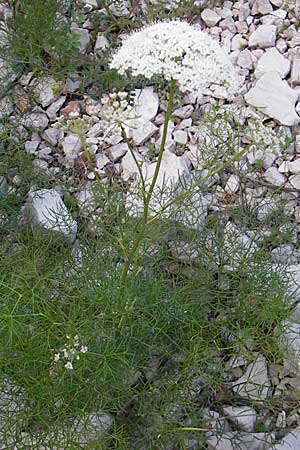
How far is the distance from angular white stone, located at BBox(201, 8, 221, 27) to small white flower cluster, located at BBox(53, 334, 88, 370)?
7.15 ft

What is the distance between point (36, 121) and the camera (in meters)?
3.63

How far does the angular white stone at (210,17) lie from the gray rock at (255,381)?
193 cm

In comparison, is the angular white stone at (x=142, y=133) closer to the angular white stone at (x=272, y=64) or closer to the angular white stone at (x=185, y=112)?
the angular white stone at (x=185, y=112)

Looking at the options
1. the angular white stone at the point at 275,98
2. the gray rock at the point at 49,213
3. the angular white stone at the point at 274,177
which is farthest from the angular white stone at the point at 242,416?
the angular white stone at the point at 275,98

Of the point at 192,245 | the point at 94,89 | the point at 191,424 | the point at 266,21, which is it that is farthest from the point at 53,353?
the point at 266,21

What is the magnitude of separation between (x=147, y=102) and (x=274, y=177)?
758 millimetres

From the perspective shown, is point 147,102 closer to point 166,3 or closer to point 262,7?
point 166,3

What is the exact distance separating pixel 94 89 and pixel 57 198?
77cm

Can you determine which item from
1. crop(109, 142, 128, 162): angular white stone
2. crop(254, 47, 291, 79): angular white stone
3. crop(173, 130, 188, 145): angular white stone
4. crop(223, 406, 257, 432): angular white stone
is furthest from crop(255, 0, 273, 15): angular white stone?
crop(223, 406, 257, 432): angular white stone

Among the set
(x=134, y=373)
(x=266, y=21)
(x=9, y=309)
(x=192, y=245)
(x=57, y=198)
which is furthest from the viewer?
(x=266, y=21)

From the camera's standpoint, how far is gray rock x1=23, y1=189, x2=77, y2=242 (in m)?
3.07

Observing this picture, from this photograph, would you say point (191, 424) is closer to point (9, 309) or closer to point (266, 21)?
point (9, 309)

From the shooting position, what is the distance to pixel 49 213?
10.2ft

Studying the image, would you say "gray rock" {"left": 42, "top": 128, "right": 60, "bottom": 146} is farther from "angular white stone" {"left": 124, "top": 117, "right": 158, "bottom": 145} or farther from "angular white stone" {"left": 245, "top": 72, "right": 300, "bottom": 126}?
"angular white stone" {"left": 245, "top": 72, "right": 300, "bottom": 126}
